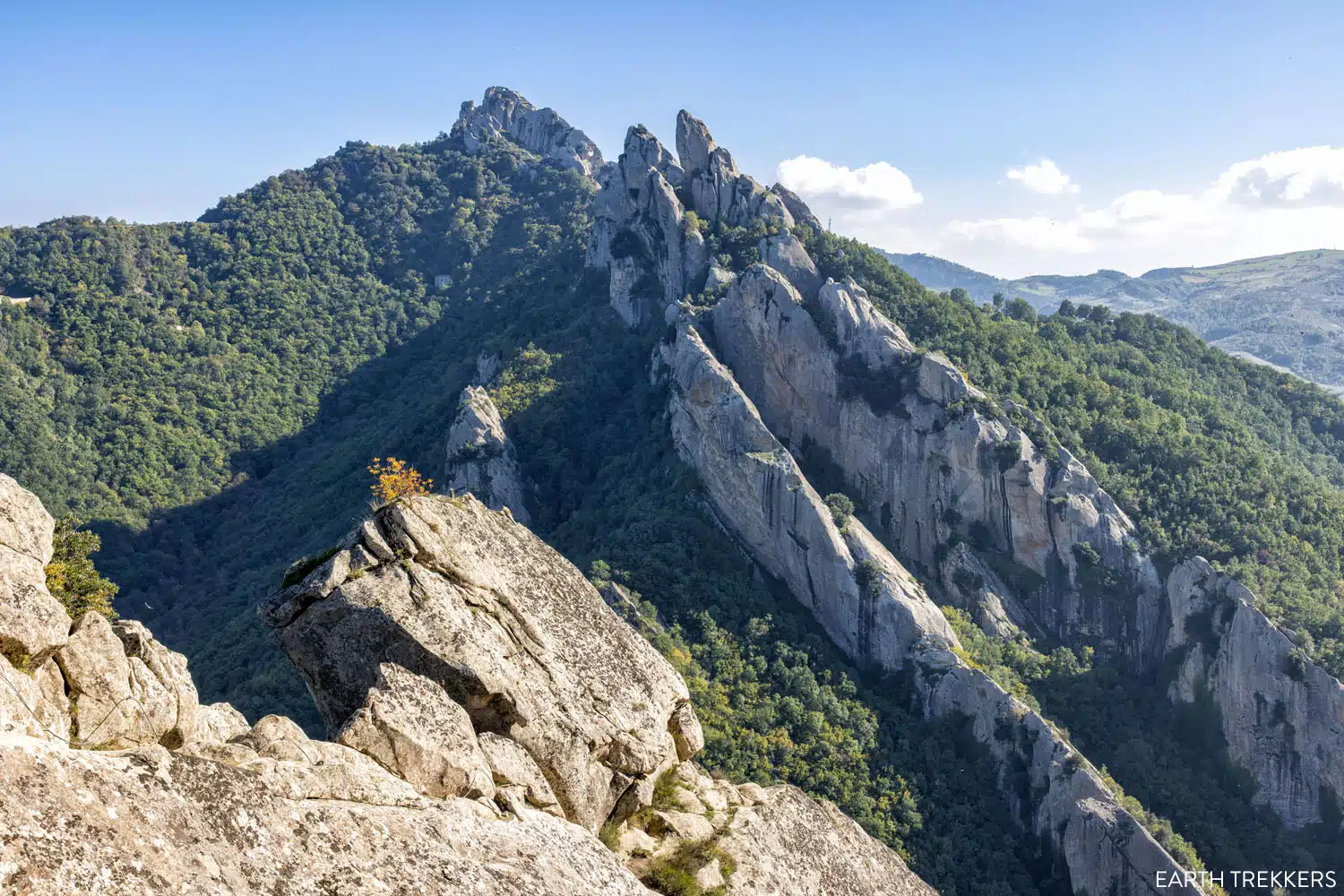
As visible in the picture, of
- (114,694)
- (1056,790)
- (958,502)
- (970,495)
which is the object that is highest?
(114,694)

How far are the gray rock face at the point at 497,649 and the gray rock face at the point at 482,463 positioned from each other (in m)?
52.7

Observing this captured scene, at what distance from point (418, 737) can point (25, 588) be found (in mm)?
8679

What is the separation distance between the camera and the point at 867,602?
64.1 metres

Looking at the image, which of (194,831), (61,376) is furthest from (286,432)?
(194,831)

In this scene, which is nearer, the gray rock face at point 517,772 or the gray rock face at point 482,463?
the gray rock face at point 517,772

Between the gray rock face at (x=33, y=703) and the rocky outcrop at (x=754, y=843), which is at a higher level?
the gray rock face at (x=33, y=703)

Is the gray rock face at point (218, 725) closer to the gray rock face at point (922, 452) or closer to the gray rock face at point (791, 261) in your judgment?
the gray rock face at point (922, 452)

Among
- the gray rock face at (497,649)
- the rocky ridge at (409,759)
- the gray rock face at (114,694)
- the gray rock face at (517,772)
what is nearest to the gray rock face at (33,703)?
the rocky ridge at (409,759)

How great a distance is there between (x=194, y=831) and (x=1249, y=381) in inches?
5052

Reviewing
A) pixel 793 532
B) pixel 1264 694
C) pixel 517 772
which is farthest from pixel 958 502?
pixel 517 772

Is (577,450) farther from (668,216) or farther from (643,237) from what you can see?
(668,216)

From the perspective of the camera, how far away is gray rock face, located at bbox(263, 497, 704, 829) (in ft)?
70.1

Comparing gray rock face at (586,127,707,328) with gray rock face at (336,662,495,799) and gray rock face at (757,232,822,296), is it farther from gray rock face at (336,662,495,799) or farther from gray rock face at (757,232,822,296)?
gray rock face at (336,662,495,799)

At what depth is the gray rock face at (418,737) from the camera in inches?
722
